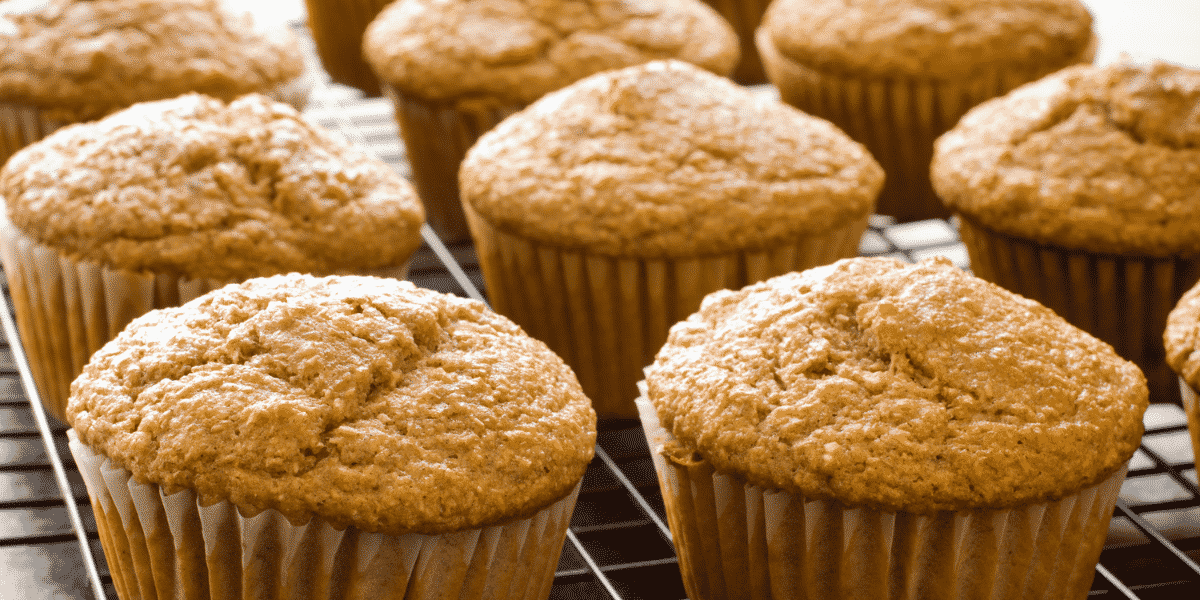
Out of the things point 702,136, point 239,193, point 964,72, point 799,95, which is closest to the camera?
point 239,193

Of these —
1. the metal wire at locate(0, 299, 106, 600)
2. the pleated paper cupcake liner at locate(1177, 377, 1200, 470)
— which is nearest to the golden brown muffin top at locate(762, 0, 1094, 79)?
the pleated paper cupcake liner at locate(1177, 377, 1200, 470)

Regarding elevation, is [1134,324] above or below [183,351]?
below

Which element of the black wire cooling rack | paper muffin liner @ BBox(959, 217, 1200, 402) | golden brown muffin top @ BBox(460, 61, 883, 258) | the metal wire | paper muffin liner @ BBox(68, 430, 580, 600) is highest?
golden brown muffin top @ BBox(460, 61, 883, 258)

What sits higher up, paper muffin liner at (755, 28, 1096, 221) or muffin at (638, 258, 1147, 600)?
muffin at (638, 258, 1147, 600)

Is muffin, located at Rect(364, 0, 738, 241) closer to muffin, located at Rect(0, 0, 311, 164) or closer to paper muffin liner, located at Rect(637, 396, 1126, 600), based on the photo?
muffin, located at Rect(0, 0, 311, 164)

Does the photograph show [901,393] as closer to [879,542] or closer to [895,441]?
[895,441]

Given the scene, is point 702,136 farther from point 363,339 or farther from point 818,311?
point 363,339

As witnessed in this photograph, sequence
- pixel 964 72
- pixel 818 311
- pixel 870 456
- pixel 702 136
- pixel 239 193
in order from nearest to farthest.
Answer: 1. pixel 870 456
2. pixel 818 311
3. pixel 239 193
4. pixel 702 136
5. pixel 964 72

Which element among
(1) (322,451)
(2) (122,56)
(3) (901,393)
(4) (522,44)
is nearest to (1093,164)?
(3) (901,393)

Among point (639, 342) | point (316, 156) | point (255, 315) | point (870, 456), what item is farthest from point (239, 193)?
point (870, 456)
